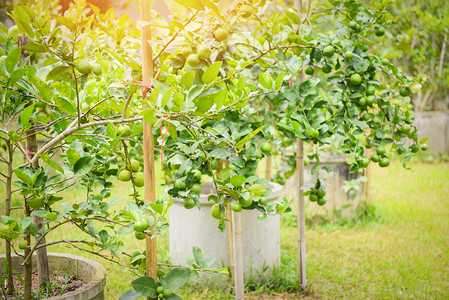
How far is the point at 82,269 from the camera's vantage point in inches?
58.4

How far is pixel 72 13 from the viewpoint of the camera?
95 centimetres

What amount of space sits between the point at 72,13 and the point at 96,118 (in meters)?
0.57

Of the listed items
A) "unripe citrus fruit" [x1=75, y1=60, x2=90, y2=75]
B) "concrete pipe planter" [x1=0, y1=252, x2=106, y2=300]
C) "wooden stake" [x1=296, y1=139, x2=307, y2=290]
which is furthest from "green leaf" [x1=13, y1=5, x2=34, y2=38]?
"wooden stake" [x1=296, y1=139, x2=307, y2=290]

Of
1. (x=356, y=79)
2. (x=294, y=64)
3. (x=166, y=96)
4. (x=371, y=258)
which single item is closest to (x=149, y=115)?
(x=166, y=96)

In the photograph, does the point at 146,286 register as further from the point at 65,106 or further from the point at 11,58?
the point at 11,58

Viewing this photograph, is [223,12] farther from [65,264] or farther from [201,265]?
[65,264]

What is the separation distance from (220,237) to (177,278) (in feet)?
3.43

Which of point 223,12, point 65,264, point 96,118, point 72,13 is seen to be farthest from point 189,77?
point 65,264

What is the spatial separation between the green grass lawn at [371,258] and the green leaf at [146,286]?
0.99m

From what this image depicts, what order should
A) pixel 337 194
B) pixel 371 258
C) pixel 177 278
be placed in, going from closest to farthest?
pixel 177 278
pixel 371 258
pixel 337 194

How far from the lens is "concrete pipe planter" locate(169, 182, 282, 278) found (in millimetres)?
2096

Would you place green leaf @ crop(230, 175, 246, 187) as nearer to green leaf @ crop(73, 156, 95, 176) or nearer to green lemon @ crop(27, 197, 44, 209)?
green leaf @ crop(73, 156, 95, 176)

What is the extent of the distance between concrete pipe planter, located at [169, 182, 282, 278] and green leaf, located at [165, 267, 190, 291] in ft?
3.19

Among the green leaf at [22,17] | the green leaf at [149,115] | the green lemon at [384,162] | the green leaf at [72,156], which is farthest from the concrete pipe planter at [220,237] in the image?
the green leaf at [22,17]
